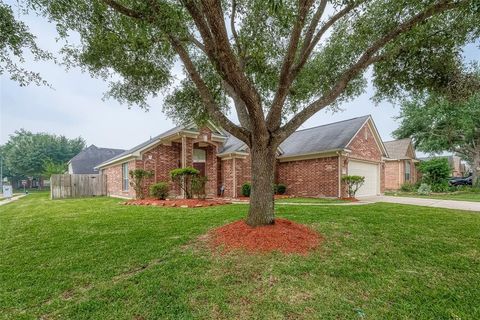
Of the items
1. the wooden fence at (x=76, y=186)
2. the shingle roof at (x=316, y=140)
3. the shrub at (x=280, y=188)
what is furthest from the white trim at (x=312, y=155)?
the wooden fence at (x=76, y=186)

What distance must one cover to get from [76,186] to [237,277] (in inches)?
752

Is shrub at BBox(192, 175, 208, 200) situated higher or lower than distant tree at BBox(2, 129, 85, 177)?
lower

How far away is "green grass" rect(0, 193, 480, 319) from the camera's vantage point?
8.91ft

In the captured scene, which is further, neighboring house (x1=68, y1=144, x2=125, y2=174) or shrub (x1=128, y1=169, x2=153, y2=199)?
neighboring house (x1=68, y1=144, x2=125, y2=174)

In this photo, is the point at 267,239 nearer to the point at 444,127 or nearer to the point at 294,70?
the point at 294,70

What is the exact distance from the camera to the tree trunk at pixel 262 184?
16.0 ft

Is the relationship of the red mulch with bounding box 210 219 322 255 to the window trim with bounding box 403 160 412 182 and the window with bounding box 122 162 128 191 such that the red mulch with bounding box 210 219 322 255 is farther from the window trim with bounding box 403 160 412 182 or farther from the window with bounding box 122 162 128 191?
the window trim with bounding box 403 160 412 182

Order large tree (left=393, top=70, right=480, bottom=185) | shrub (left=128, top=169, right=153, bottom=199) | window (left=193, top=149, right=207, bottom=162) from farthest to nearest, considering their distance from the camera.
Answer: large tree (left=393, top=70, right=480, bottom=185), window (left=193, top=149, right=207, bottom=162), shrub (left=128, top=169, right=153, bottom=199)

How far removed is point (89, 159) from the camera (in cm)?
2814

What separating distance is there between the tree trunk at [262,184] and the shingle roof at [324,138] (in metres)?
9.69

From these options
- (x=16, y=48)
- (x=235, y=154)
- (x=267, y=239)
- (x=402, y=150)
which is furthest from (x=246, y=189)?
(x=402, y=150)

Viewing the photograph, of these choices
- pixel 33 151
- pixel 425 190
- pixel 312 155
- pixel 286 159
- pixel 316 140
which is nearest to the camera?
pixel 312 155

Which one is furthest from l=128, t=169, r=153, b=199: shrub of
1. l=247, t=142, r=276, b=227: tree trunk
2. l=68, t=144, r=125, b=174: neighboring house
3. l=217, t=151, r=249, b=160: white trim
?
l=68, t=144, r=125, b=174: neighboring house

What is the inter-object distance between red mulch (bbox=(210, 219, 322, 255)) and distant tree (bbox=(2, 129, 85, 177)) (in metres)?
40.7
